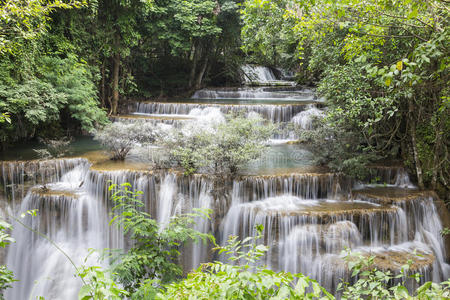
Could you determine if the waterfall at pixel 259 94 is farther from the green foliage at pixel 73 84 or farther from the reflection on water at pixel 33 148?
the reflection on water at pixel 33 148

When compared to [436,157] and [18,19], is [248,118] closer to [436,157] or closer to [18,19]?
[436,157]

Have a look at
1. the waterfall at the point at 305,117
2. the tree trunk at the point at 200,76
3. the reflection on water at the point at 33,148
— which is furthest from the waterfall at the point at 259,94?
the reflection on water at the point at 33,148

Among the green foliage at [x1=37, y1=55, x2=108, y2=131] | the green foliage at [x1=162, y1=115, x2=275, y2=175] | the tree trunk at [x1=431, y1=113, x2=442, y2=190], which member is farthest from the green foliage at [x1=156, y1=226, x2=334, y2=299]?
the green foliage at [x1=37, y1=55, x2=108, y2=131]

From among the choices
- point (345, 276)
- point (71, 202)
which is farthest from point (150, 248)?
point (71, 202)

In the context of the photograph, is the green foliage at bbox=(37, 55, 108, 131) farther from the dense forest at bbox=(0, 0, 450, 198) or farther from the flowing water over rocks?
the flowing water over rocks

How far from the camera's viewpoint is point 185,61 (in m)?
22.3

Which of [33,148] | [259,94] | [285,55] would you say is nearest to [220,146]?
[33,148]

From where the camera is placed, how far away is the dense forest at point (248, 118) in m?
3.84

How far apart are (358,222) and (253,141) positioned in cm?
329

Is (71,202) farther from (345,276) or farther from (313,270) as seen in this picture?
(345,276)

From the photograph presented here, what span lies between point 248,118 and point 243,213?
3.15 m

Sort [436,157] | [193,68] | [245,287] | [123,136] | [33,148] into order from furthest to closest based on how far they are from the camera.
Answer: [193,68], [33,148], [123,136], [436,157], [245,287]

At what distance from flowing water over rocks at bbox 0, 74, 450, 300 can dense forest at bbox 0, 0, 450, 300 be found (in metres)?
0.47

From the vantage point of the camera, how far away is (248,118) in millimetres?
9555
